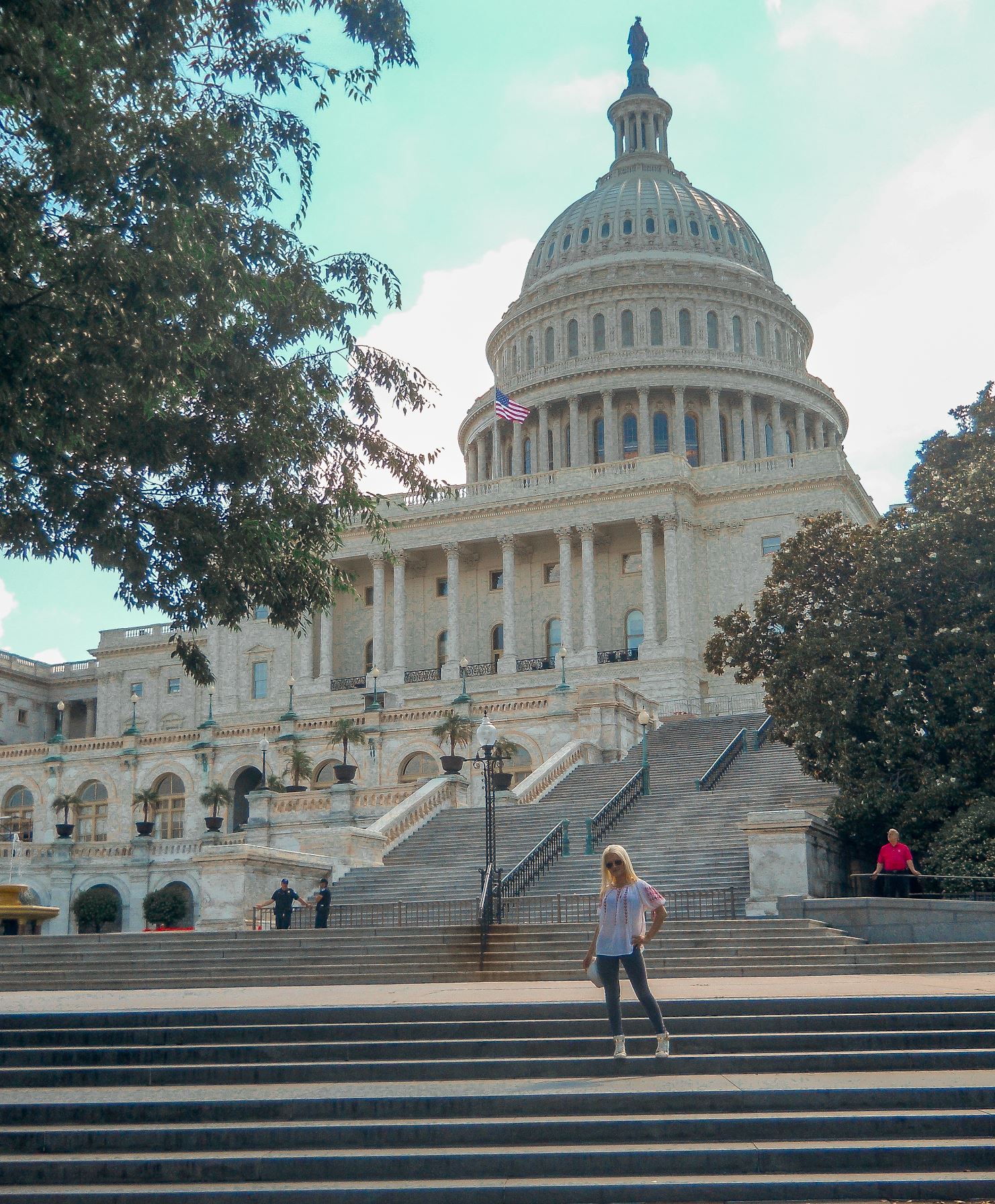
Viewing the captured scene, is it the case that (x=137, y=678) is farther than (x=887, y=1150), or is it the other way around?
(x=137, y=678)

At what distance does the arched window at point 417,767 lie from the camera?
4975 cm

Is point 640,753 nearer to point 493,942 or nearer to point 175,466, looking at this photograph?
point 493,942

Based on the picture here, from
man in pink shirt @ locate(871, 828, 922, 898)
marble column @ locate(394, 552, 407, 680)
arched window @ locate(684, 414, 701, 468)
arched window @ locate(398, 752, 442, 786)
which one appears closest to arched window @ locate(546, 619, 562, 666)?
marble column @ locate(394, 552, 407, 680)

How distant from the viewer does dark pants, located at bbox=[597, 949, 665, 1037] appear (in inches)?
480

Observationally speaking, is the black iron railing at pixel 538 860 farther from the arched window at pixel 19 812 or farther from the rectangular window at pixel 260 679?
the rectangular window at pixel 260 679

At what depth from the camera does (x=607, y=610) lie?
73.6 meters

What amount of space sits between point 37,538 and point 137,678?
6931 centimetres

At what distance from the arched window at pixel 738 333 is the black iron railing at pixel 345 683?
35.8 m

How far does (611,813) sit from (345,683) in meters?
42.8

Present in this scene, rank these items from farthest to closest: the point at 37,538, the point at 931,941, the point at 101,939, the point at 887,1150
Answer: the point at 101,939
the point at 931,941
the point at 37,538
the point at 887,1150

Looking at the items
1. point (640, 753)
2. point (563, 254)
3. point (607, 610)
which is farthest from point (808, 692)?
point (563, 254)

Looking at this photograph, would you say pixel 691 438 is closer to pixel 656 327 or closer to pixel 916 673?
pixel 656 327

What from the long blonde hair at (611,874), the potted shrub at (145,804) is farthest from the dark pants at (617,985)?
the potted shrub at (145,804)

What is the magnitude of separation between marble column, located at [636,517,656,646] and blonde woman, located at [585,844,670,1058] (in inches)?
2222
